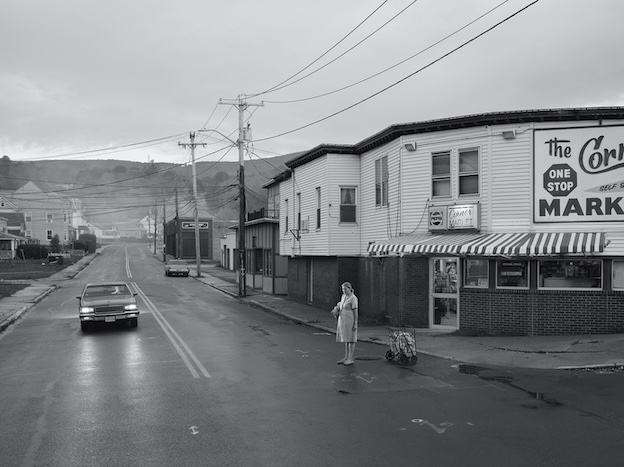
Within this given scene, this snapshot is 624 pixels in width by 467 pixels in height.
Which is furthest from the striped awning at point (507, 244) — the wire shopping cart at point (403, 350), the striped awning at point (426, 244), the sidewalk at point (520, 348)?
the wire shopping cart at point (403, 350)

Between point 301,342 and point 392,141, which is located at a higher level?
point 392,141

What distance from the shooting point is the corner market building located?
17031 mm

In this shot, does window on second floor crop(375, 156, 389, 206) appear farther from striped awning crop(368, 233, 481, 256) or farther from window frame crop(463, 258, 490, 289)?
window frame crop(463, 258, 490, 289)

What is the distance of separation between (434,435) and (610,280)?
10743mm

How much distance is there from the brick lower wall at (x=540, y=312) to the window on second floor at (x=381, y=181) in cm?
534

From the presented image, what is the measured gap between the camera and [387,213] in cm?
2209

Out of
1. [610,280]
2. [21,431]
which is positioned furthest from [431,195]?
[21,431]

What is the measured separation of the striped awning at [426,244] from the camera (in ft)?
57.7

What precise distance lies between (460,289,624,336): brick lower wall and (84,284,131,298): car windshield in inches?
476

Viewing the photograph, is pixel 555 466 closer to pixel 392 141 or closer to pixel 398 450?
pixel 398 450

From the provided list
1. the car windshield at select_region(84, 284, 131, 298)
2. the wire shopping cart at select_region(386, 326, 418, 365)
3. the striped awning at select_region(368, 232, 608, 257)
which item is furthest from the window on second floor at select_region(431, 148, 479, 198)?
the car windshield at select_region(84, 284, 131, 298)

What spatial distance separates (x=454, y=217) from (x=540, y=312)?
3775 mm

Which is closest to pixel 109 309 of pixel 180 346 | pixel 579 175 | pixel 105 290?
pixel 105 290

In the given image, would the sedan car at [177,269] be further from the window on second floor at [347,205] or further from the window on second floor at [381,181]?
the window on second floor at [381,181]
